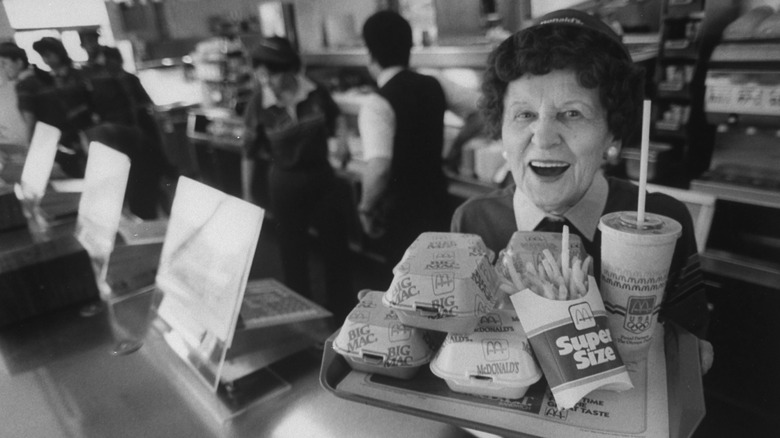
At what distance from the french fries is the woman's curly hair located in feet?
1.30

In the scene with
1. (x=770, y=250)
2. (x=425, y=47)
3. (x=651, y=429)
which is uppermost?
(x=425, y=47)

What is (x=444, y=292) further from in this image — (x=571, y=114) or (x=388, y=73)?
(x=388, y=73)

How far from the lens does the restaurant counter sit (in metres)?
1.04

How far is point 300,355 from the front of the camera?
127cm

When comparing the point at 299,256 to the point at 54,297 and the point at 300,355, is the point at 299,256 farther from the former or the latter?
the point at 300,355

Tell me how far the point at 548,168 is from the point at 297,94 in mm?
2087

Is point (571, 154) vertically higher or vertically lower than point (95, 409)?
higher

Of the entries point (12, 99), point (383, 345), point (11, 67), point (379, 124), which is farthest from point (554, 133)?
point (12, 99)

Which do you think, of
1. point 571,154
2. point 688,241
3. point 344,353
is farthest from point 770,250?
point 344,353

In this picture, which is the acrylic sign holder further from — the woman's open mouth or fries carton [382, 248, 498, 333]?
the woman's open mouth

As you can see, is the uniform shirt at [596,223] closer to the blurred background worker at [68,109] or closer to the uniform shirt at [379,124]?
the uniform shirt at [379,124]

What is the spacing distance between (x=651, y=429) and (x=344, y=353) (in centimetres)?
49

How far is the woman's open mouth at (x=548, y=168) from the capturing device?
3.52ft

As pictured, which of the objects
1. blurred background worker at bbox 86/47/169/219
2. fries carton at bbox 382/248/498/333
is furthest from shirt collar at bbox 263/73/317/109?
fries carton at bbox 382/248/498/333
